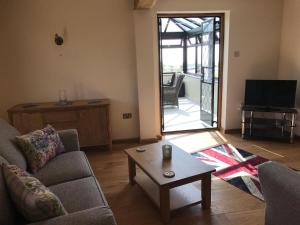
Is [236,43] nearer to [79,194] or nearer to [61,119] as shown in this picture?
[61,119]

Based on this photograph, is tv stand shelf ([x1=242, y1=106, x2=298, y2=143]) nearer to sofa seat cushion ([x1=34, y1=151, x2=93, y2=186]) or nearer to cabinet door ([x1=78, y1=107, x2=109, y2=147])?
cabinet door ([x1=78, y1=107, x2=109, y2=147])

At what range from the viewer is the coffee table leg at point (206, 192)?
89.1 inches

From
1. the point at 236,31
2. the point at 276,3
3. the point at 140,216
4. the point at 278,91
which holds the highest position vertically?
the point at 276,3

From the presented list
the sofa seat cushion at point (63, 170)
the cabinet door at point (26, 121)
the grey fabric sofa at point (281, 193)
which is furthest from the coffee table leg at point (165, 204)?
the cabinet door at point (26, 121)

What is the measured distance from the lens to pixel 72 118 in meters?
3.59

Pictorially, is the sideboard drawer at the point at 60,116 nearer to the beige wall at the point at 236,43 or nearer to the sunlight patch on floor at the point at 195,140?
the beige wall at the point at 236,43

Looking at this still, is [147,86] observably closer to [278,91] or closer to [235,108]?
[235,108]

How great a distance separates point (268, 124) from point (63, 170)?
341cm

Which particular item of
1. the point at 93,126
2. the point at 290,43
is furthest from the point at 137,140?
the point at 290,43

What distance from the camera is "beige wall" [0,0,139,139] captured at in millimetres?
3645

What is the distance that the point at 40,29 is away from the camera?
3.68 meters

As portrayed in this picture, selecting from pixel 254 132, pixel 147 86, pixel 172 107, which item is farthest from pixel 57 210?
pixel 172 107

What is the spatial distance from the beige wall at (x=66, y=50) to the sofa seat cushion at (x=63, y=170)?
1815 millimetres

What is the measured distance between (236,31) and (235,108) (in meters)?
1.30
